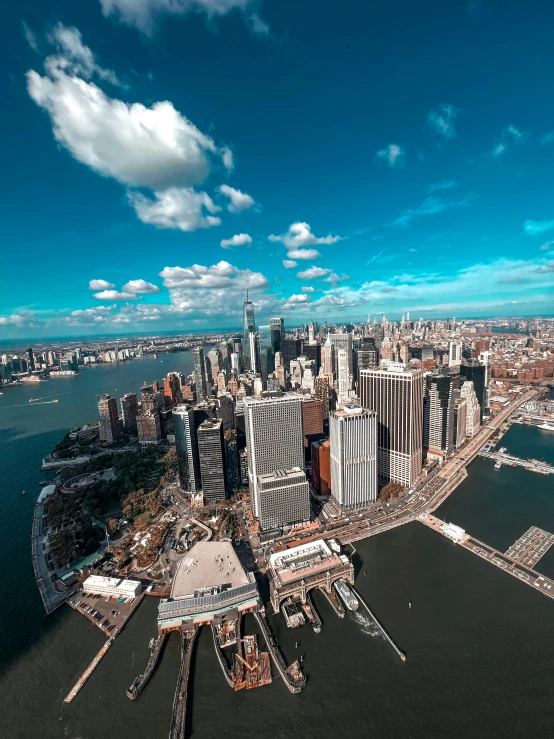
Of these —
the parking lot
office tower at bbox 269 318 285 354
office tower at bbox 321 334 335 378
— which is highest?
office tower at bbox 269 318 285 354

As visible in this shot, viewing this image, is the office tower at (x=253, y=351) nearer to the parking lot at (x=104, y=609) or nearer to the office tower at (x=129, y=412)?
the office tower at (x=129, y=412)

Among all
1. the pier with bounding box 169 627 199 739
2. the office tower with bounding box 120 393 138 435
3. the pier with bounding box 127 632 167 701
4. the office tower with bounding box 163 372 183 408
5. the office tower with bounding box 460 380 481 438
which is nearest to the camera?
the pier with bounding box 169 627 199 739

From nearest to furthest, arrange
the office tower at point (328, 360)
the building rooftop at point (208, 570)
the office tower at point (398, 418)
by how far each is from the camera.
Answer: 1. the building rooftop at point (208, 570)
2. the office tower at point (398, 418)
3. the office tower at point (328, 360)

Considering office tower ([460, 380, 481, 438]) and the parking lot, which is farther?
office tower ([460, 380, 481, 438])

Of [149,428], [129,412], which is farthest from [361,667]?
[129,412]

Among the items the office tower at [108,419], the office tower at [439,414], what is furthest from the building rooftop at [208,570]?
the office tower at [108,419]

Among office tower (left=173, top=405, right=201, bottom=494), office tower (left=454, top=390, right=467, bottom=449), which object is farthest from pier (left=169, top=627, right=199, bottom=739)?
office tower (left=454, top=390, right=467, bottom=449)

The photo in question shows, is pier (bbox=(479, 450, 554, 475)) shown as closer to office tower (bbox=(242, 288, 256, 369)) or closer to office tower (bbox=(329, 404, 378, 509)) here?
office tower (bbox=(329, 404, 378, 509))
